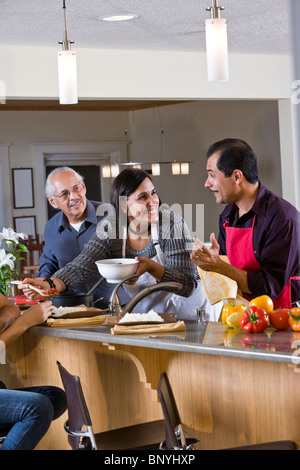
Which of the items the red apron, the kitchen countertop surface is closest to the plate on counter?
the kitchen countertop surface

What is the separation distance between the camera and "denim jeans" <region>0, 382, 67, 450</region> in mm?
2613

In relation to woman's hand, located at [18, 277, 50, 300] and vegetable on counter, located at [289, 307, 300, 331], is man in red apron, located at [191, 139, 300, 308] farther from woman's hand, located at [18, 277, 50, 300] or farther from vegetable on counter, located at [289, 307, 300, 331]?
woman's hand, located at [18, 277, 50, 300]

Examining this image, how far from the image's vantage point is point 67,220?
161 inches

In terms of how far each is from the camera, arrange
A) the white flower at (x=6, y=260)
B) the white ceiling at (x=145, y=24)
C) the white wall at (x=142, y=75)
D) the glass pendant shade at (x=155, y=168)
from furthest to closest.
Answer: the glass pendant shade at (x=155, y=168), the white wall at (x=142, y=75), the white ceiling at (x=145, y=24), the white flower at (x=6, y=260)

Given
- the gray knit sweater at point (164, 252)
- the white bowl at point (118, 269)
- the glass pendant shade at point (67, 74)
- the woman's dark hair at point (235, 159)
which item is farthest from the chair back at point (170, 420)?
the glass pendant shade at point (67, 74)

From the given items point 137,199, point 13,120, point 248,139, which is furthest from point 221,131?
point 137,199

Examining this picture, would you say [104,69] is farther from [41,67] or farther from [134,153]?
[134,153]

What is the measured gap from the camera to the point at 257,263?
3.10 meters

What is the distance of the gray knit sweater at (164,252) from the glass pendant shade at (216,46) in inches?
Result: 31.8

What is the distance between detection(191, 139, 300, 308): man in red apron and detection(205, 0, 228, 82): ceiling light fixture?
608mm

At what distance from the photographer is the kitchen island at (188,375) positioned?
2369mm

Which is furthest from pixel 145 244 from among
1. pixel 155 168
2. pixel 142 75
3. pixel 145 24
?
pixel 155 168

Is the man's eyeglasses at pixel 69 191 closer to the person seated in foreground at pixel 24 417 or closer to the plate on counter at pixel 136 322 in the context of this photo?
the plate on counter at pixel 136 322
